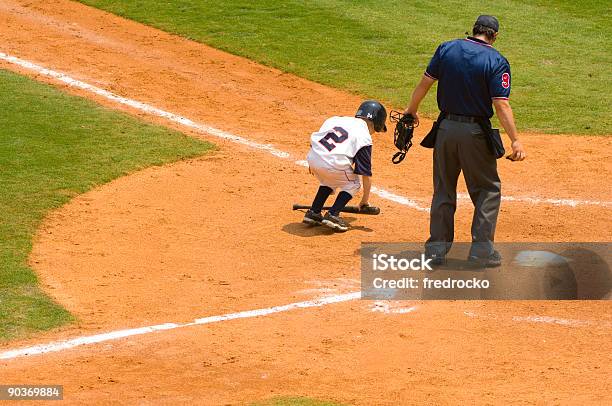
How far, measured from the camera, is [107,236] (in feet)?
35.8

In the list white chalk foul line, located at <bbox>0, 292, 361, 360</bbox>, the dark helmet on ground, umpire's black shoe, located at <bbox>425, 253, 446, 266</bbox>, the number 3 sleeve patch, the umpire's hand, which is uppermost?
the number 3 sleeve patch

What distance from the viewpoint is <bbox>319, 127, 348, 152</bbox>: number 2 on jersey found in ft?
35.6

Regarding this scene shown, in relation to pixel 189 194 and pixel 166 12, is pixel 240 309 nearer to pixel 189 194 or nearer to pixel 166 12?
pixel 189 194

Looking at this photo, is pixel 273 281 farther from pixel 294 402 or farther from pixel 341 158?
pixel 294 402

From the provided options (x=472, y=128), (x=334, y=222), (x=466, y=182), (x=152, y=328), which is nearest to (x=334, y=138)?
(x=334, y=222)

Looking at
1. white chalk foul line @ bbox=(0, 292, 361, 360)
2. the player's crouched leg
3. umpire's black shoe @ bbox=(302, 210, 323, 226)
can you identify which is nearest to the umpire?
the player's crouched leg

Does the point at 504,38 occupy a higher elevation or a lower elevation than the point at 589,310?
higher

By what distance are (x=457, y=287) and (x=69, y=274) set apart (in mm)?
3577

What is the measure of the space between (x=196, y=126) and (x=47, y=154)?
215 centimetres

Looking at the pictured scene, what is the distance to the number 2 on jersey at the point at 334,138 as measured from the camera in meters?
10.9

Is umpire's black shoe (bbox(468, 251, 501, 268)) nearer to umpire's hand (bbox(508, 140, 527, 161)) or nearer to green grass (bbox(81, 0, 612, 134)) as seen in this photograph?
umpire's hand (bbox(508, 140, 527, 161))

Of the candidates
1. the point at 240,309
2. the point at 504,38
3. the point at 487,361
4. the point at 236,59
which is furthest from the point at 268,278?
the point at 504,38

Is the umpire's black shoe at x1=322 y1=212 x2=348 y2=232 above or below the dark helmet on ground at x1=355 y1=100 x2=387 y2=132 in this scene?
below

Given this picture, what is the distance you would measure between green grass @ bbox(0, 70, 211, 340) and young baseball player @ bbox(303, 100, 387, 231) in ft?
8.33
